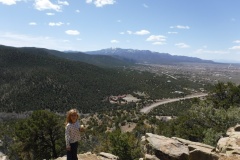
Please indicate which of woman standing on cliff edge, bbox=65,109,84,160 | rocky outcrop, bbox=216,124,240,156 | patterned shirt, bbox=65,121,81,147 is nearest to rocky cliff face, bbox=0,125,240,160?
rocky outcrop, bbox=216,124,240,156

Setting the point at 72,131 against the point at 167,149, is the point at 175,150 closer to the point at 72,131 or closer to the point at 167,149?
the point at 167,149

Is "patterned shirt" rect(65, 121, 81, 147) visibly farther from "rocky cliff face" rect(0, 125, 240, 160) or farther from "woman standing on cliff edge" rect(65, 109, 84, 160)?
"rocky cliff face" rect(0, 125, 240, 160)

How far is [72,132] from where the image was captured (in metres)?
18.0

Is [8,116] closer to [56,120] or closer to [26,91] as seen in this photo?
[26,91]

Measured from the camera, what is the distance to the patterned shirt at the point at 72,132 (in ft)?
58.5

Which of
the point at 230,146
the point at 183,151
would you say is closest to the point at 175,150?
the point at 183,151

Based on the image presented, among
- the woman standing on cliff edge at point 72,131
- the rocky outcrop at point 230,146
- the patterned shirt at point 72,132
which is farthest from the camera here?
the rocky outcrop at point 230,146

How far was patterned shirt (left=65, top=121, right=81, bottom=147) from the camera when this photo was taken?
17839 millimetres

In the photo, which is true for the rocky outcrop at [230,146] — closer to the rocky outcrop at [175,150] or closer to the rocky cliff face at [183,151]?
the rocky cliff face at [183,151]

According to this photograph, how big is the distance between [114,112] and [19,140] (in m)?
102

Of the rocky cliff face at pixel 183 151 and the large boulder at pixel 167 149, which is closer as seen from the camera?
the rocky cliff face at pixel 183 151

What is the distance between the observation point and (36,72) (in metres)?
188

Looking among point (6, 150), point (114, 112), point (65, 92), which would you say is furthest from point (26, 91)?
point (6, 150)

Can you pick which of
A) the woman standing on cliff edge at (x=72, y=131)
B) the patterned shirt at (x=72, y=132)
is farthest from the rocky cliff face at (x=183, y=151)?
the patterned shirt at (x=72, y=132)
